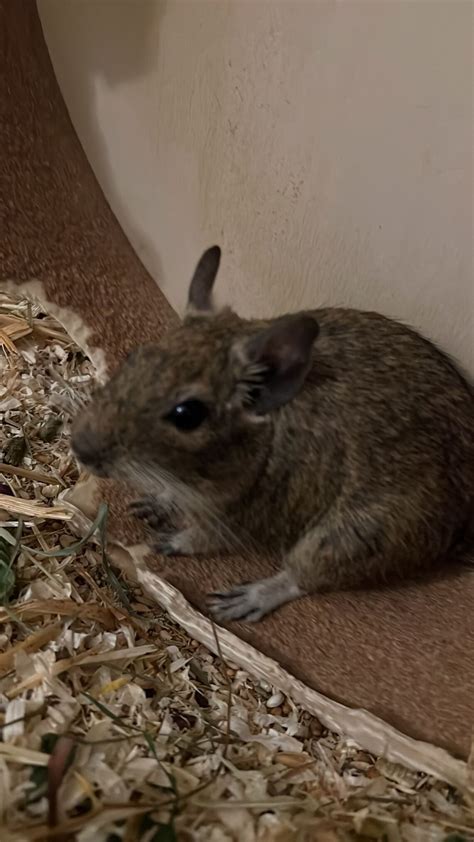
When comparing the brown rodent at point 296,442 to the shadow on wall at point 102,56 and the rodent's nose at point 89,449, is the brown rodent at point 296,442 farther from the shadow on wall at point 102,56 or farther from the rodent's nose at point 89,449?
the shadow on wall at point 102,56

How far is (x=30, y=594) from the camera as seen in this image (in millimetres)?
2463

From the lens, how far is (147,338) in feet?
10.00

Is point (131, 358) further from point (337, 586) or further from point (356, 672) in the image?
point (356, 672)

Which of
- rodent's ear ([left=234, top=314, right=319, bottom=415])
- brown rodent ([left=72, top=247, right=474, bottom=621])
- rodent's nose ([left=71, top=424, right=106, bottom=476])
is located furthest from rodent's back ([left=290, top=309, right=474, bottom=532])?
rodent's nose ([left=71, top=424, right=106, bottom=476])

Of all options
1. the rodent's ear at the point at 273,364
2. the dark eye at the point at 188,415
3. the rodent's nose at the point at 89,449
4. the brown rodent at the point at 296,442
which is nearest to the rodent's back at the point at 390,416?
the brown rodent at the point at 296,442

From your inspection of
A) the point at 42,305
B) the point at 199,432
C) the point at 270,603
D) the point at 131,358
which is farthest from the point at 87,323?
the point at 270,603

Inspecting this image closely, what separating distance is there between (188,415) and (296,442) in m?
0.39

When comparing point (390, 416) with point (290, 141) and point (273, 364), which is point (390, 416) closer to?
point (273, 364)

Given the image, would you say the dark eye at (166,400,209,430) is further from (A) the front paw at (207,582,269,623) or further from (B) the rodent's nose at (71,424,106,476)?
(A) the front paw at (207,582,269,623)

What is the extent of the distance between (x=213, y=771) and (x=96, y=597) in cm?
65

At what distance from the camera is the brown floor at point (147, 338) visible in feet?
7.80

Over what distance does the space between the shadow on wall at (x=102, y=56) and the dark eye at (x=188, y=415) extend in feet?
4.33

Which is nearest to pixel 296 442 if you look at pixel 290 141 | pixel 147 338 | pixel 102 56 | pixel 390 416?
pixel 390 416

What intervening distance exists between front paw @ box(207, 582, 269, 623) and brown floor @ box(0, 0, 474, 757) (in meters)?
0.04
